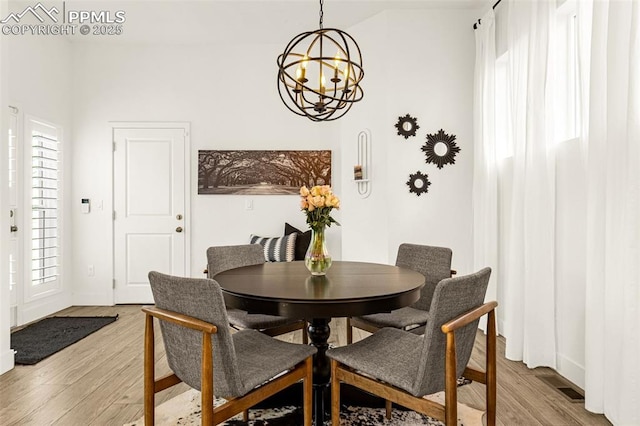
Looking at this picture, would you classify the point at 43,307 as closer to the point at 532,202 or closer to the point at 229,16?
the point at 229,16

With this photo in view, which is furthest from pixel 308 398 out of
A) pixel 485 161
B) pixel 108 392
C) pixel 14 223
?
pixel 14 223

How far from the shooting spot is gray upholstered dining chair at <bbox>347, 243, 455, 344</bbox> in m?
2.22

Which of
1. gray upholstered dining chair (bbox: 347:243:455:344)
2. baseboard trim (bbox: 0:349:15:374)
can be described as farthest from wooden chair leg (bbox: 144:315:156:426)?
baseboard trim (bbox: 0:349:15:374)

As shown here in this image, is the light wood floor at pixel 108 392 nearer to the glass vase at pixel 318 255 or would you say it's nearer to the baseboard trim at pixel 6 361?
the baseboard trim at pixel 6 361

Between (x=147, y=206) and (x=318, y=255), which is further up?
(x=147, y=206)

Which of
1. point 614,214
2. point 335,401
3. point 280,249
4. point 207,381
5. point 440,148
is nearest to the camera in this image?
point 207,381

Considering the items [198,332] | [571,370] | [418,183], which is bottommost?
[571,370]

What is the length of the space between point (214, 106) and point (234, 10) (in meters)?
1.17

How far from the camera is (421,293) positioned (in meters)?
2.46

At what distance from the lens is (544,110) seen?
2.66 meters

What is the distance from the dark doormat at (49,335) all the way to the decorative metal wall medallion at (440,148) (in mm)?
3692

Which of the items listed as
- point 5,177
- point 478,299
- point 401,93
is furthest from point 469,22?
point 5,177

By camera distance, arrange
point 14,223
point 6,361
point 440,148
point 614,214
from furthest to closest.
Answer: point 440,148
point 14,223
point 6,361
point 614,214

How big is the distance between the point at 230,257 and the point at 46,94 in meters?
3.16
